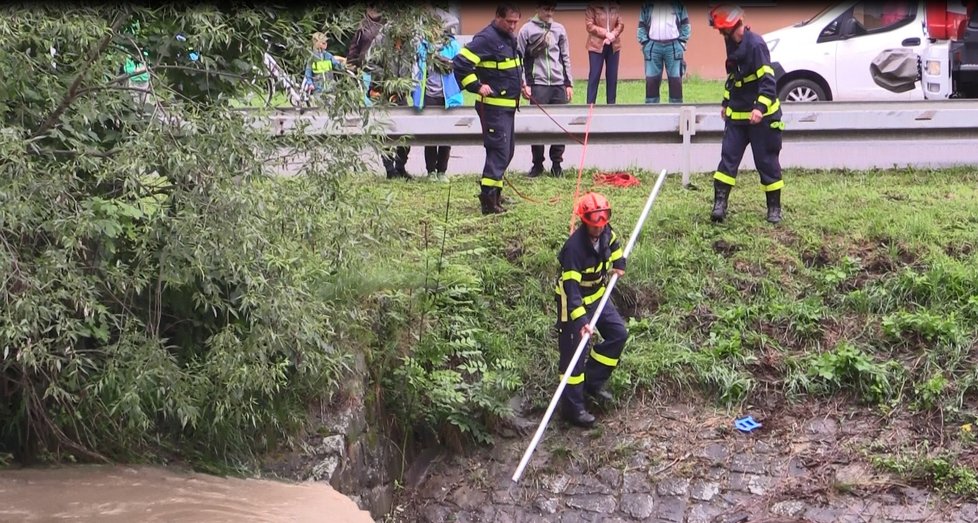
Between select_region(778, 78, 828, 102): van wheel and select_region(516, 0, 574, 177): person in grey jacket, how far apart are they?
3.83 m

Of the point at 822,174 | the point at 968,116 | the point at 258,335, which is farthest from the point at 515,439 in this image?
the point at 968,116

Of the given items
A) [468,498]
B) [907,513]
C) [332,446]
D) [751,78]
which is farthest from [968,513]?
[332,446]

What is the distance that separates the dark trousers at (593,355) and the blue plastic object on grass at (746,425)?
0.90 m

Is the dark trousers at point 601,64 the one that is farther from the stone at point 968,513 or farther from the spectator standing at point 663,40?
the stone at point 968,513

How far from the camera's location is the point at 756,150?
830 centimetres

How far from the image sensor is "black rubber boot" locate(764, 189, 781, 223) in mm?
8453

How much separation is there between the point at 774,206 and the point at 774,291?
955mm

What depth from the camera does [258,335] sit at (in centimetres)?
534

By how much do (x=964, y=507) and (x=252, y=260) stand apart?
439 centimetres

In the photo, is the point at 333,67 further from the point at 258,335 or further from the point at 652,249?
the point at 652,249

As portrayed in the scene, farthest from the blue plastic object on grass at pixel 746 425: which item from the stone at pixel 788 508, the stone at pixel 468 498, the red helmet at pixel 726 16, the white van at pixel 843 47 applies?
the white van at pixel 843 47

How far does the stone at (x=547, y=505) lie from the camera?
6.90 m

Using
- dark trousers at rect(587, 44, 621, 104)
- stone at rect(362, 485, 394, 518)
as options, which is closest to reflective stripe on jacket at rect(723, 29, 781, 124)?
stone at rect(362, 485, 394, 518)

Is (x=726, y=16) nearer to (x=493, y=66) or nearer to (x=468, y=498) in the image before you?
(x=493, y=66)
